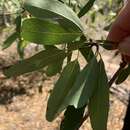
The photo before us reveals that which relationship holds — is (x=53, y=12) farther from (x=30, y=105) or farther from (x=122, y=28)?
(x=30, y=105)

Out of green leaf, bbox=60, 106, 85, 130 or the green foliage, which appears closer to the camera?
the green foliage

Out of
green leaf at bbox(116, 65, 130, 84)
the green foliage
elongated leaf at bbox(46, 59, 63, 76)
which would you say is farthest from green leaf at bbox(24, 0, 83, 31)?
green leaf at bbox(116, 65, 130, 84)

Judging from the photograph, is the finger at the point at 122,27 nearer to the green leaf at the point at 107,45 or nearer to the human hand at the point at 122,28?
the human hand at the point at 122,28

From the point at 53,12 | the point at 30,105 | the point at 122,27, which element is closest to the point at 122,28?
the point at 122,27

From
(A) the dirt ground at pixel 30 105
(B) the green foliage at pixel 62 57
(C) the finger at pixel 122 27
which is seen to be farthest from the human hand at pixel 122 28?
(A) the dirt ground at pixel 30 105

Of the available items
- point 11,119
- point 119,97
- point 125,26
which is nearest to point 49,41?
point 125,26

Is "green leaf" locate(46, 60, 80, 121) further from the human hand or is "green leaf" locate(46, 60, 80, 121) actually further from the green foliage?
the human hand
